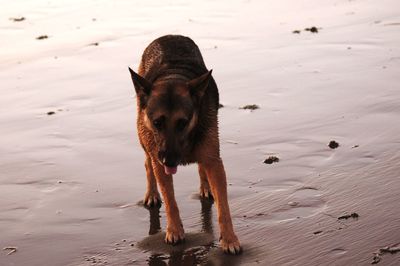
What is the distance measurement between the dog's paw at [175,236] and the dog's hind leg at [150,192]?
101 cm

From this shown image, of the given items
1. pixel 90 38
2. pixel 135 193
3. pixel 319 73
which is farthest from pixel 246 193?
pixel 90 38

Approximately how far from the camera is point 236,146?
9273 millimetres

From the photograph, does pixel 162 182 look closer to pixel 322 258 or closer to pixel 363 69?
pixel 322 258

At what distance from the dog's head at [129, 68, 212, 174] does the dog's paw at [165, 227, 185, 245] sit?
0.68 metres

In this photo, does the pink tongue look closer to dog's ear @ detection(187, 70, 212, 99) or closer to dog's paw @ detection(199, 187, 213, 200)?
dog's ear @ detection(187, 70, 212, 99)

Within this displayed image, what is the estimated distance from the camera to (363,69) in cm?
1204

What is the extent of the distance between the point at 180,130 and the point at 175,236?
112 centimetres

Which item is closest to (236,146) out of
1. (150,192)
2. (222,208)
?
(150,192)

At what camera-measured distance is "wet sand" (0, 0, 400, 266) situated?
266 inches

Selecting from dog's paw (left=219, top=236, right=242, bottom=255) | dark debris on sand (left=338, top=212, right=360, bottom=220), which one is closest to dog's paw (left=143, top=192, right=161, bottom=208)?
dog's paw (left=219, top=236, right=242, bottom=255)

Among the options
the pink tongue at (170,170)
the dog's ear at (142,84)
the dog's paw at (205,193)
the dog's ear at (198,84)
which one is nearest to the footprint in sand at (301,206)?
the dog's paw at (205,193)

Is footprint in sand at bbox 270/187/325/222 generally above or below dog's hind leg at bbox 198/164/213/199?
above

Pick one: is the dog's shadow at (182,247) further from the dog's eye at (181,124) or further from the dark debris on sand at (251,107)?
the dark debris on sand at (251,107)

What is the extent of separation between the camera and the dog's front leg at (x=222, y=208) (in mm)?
6543
